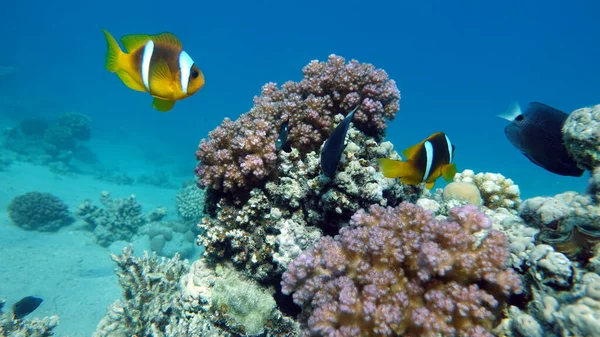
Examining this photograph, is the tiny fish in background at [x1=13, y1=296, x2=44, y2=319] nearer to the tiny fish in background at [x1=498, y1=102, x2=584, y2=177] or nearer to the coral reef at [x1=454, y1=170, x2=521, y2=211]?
the coral reef at [x1=454, y1=170, x2=521, y2=211]

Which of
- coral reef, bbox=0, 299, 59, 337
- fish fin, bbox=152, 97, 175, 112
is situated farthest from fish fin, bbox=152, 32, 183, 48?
coral reef, bbox=0, 299, 59, 337

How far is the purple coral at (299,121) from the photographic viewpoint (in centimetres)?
369

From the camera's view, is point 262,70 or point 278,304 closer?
point 278,304

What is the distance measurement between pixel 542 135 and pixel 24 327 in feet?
26.6

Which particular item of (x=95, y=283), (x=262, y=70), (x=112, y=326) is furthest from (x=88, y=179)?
(x=262, y=70)

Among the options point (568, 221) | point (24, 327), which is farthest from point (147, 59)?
point (24, 327)

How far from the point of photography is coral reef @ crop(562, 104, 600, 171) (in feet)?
8.23

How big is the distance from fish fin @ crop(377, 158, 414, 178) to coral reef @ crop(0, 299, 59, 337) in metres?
6.69

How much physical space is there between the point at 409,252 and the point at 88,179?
22.5m

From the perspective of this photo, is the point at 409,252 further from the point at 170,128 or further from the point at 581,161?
the point at 170,128

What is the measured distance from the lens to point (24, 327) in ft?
18.6

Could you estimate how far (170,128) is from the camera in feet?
226

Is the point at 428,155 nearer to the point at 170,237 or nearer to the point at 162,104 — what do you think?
the point at 162,104

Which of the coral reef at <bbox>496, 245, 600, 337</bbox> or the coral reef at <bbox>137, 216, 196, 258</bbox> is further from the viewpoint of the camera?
the coral reef at <bbox>137, 216, 196, 258</bbox>
